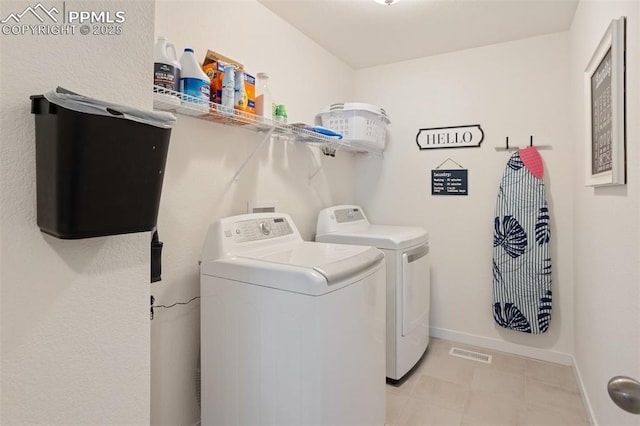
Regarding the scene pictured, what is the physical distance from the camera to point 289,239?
196 centimetres

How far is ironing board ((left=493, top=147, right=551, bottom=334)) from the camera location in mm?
2510

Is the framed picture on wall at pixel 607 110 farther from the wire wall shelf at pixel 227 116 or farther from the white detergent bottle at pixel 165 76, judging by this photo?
the white detergent bottle at pixel 165 76

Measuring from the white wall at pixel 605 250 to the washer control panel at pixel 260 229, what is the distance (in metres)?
1.47

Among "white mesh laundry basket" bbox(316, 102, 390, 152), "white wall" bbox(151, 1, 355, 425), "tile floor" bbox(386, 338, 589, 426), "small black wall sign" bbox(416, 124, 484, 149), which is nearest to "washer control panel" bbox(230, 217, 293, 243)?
"white wall" bbox(151, 1, 355, 425)

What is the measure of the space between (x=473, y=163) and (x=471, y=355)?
1479 millimetres

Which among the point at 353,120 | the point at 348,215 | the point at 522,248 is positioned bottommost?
the point at 522,248

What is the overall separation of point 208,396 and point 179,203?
89cm

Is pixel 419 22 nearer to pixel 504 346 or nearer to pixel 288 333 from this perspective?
pixel 288 333

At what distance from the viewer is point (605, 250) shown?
1.55 m

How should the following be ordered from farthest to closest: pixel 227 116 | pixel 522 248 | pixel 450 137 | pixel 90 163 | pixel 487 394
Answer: pixel 450 137, pixel 522 248, pixel 487 394, pixel 227 116, pixel 90 163

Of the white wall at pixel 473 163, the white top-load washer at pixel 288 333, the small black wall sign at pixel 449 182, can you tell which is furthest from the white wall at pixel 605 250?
the white top-load washer at pixel 288 333

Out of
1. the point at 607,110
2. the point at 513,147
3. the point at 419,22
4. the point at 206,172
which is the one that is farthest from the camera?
the point at 513,147

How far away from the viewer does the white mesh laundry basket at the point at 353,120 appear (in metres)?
2.57

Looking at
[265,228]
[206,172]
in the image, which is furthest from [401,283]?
[206,172]
